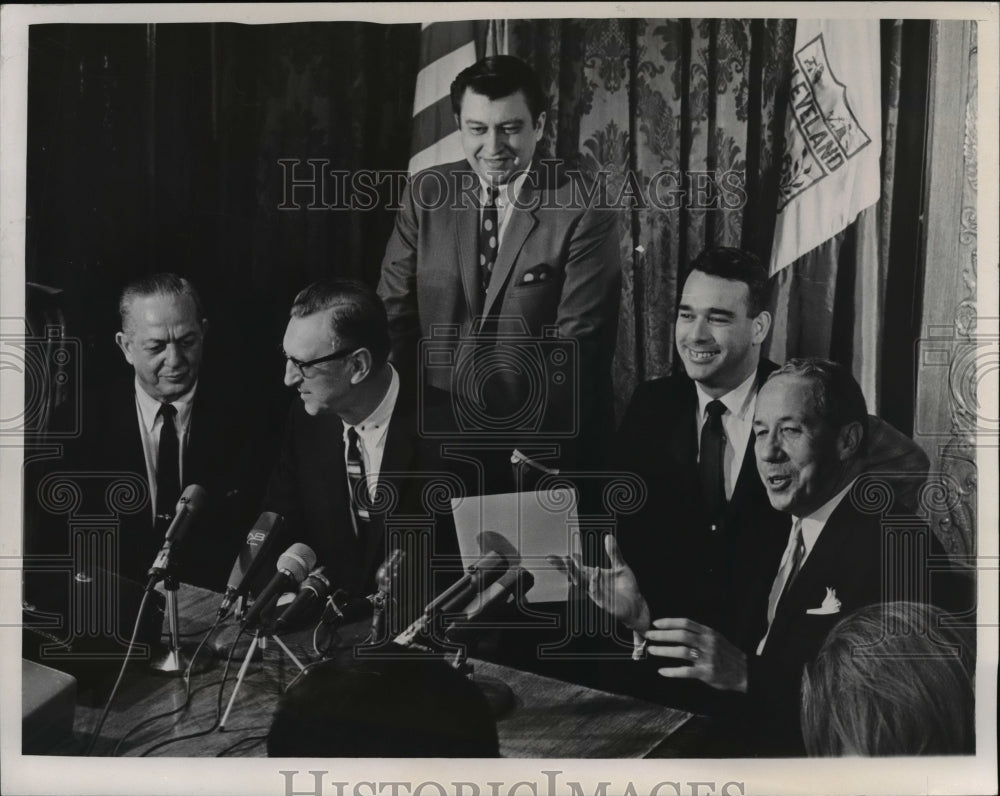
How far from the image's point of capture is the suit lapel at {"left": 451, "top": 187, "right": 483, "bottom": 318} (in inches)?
106

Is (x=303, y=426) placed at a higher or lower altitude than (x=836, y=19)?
lower

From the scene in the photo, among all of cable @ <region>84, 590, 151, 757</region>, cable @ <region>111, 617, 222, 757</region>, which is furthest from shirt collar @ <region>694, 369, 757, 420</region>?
A: cable @ <region>84, 590, 151, 757</region>

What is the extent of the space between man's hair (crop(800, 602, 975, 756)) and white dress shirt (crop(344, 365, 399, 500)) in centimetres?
141

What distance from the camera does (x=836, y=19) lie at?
270 cm

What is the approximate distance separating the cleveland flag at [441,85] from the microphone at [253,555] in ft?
3.69

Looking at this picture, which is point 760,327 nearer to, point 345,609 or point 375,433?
point 375,433

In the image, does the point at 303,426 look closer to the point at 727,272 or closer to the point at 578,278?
the point at 578,278

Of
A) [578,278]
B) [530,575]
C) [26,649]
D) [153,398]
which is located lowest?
[26,649]

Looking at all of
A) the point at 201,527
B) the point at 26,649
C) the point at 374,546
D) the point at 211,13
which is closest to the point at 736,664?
the point at 374,546

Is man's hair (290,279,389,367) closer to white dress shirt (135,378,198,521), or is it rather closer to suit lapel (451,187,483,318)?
suit lapel (451,187,483,318)

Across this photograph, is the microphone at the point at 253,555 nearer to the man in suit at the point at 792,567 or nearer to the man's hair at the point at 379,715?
the man's hair at the point at 379,715

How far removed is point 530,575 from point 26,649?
1.52 metres

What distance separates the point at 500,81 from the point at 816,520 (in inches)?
62.8

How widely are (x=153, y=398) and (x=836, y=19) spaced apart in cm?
233
